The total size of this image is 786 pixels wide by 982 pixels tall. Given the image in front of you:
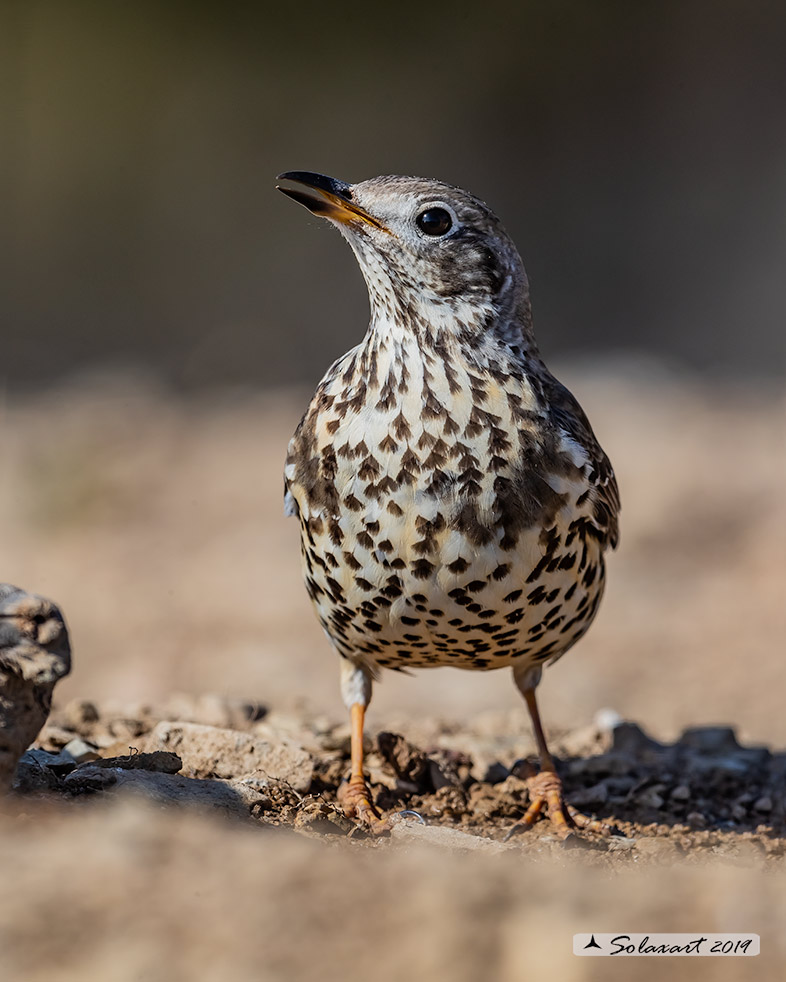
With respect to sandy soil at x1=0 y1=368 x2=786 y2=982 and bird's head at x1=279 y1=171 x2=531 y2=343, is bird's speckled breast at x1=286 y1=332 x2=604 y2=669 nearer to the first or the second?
bird's head at x1=279 y1=171 x2=531 y2=343

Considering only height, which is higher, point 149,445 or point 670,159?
point 670,159

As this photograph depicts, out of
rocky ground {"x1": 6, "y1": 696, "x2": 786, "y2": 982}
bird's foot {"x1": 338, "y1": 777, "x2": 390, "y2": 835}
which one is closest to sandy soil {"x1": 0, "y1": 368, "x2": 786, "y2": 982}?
rocky ground {"x1": 6, "y1": 696, "x2": 786, "y2": 982}

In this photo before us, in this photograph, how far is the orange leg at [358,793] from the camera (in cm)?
485

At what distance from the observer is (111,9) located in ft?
74.2

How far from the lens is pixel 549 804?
18.1 feet

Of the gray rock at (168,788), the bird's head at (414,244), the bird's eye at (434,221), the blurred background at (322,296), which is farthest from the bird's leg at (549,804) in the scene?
the blurred background at (322,296)

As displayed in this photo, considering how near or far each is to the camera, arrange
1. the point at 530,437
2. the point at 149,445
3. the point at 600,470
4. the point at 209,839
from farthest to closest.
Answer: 1. the point at 149,445
2. the point at 600,470
3. the point at 530,437
4. the point at 209,839

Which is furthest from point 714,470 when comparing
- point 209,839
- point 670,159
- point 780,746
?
point 670,159

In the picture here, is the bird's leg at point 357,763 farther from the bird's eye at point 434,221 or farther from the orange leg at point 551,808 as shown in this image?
the bird's eye at point 434,221

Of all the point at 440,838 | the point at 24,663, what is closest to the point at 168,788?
the point at 24,663

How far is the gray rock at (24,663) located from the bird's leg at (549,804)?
2.25 metres

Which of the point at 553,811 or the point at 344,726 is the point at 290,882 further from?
the point at 344,726

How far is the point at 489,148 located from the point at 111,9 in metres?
7.20

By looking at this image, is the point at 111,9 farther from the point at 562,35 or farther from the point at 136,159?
the point at 562,35
